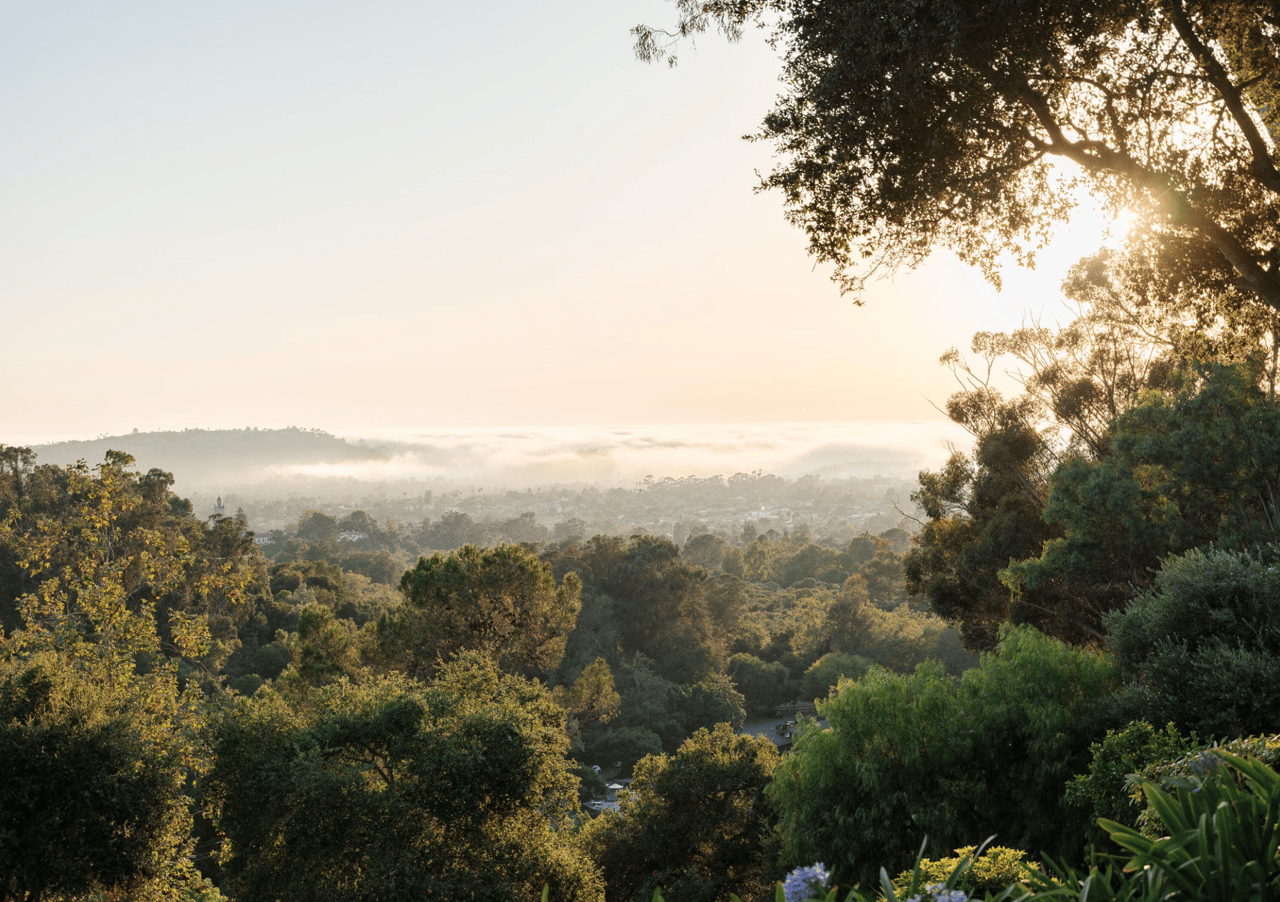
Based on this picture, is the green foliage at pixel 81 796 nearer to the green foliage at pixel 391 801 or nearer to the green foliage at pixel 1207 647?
the green foliage at pixel 391 801

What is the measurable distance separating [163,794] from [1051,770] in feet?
35.2

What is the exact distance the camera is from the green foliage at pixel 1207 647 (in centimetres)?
777

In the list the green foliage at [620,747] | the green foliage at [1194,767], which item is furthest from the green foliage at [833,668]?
the green foliage at [1194,767]

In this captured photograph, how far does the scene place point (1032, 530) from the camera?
16672 mm

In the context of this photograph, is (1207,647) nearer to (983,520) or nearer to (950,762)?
(950,762)

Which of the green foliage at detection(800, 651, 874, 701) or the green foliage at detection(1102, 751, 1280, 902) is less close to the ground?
the green foliage at detection(1102, 751, 1280, 902)

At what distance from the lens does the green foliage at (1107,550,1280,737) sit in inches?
306

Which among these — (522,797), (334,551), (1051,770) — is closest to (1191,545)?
(1051,770)

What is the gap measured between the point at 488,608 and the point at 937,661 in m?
10.6

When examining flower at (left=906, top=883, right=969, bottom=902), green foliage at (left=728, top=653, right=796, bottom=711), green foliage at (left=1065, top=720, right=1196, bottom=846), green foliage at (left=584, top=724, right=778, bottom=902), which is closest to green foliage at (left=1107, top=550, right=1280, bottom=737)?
green foliage at (left=1065, top=720, right=1196, bottom=846)

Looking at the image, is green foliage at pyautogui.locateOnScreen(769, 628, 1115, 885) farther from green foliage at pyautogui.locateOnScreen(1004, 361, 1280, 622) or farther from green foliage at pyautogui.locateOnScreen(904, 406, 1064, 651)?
green foliage at pyautogui.locateOnScreen(904, 406, 1064, 651)

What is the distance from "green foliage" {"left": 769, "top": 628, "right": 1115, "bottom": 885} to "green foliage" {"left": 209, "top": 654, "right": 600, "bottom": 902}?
350cm

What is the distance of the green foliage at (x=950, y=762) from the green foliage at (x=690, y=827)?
293 centimetres

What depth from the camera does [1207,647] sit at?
27.3 feet
